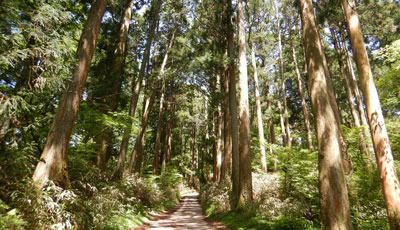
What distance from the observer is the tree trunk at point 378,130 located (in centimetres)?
496

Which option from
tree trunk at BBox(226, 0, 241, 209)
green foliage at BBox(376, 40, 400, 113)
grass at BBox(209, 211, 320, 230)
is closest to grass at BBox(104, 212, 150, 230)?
grass at BBox(209, 211, 320, 230)

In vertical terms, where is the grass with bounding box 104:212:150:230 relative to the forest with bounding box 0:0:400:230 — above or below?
below

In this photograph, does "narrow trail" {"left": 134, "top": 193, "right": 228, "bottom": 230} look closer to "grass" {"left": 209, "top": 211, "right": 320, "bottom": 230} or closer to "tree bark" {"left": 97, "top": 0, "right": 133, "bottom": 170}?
"grass" {"left": 209, "top": 211, "right": 320, "bottom": 230}

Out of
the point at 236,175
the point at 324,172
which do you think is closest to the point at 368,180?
the point at 324,172

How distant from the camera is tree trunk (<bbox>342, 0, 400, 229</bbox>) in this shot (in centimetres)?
496

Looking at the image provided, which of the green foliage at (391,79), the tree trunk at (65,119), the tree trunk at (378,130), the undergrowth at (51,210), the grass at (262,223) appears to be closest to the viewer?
the undergrowth at (51,210)

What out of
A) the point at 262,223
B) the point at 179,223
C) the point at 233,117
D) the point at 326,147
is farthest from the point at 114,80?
the point at 326,147

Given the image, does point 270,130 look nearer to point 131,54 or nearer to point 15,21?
point 131,54

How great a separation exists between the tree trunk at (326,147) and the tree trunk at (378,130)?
1779mm

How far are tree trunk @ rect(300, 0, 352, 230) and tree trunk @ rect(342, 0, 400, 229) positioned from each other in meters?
1.78

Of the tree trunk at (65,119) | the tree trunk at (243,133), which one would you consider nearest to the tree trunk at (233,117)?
the tree trunk at (243,133)

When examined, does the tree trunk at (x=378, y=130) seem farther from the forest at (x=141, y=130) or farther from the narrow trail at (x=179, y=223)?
the narrow trail at (x=179, y=223)

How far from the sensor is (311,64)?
517cm

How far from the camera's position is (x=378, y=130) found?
220 inches
